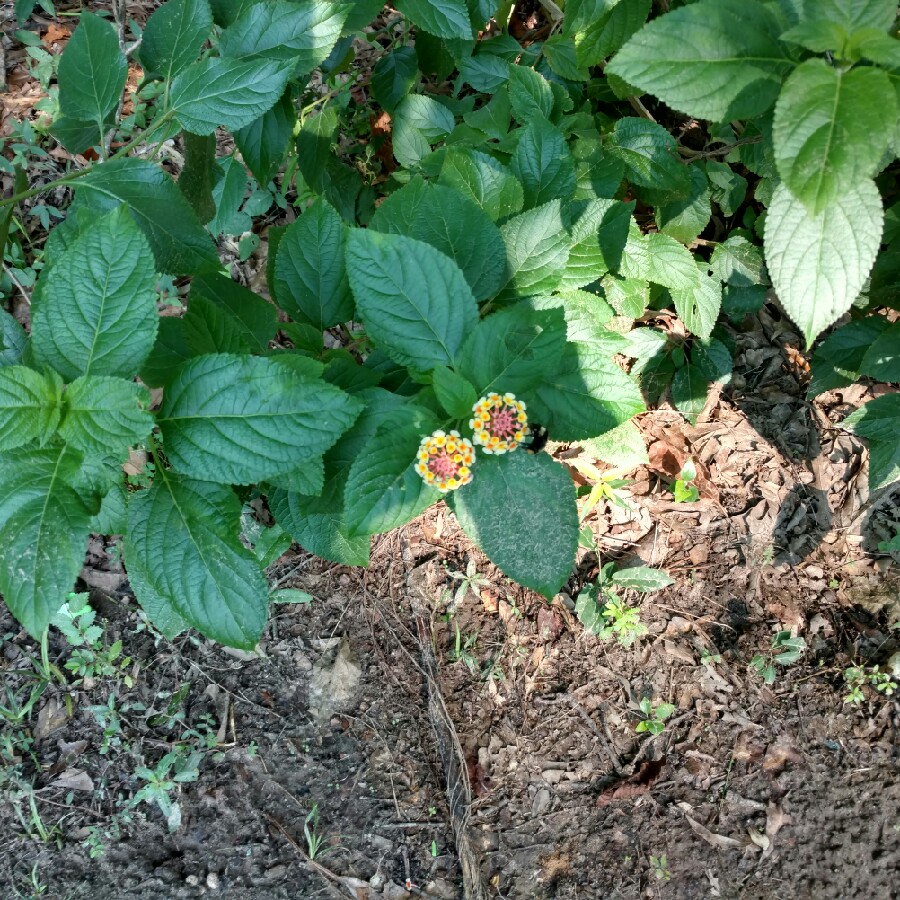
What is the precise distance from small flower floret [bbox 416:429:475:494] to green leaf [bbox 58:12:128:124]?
1.12 metres

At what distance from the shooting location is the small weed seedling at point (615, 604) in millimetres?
2930

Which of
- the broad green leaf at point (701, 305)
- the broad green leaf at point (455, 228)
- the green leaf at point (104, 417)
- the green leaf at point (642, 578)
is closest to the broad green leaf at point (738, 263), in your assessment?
the broad green leaf at point (701, 305)

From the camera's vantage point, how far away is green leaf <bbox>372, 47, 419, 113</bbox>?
2.47 metres

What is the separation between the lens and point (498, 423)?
1273 millimetres

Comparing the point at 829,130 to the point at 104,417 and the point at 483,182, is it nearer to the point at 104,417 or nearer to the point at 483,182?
the point at 483,182

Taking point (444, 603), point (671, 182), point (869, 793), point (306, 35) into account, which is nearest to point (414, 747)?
point (444, 603)

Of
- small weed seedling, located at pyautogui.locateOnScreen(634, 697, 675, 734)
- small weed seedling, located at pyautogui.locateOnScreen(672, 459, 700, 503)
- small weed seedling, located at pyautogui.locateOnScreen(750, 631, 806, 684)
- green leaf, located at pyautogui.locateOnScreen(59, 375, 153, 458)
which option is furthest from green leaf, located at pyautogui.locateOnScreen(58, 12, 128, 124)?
small weed seedling, located at pyautogui.locateOnScreen(750, 631, 806, 684)

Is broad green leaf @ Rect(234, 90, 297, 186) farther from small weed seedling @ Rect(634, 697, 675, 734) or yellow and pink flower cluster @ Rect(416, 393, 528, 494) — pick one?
small weed seedling @ Rect(634, 697, 675, 734)

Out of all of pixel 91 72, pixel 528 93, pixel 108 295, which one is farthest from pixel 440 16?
pixel 108 295

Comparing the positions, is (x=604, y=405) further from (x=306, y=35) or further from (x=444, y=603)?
(x=444, y=603)

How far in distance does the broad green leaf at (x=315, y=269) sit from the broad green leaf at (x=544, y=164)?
1.46ft

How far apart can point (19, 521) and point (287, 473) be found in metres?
0.43

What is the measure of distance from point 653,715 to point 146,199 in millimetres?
2462

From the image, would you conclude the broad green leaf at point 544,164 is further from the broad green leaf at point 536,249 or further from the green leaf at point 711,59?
the green leaf at point 711,59
